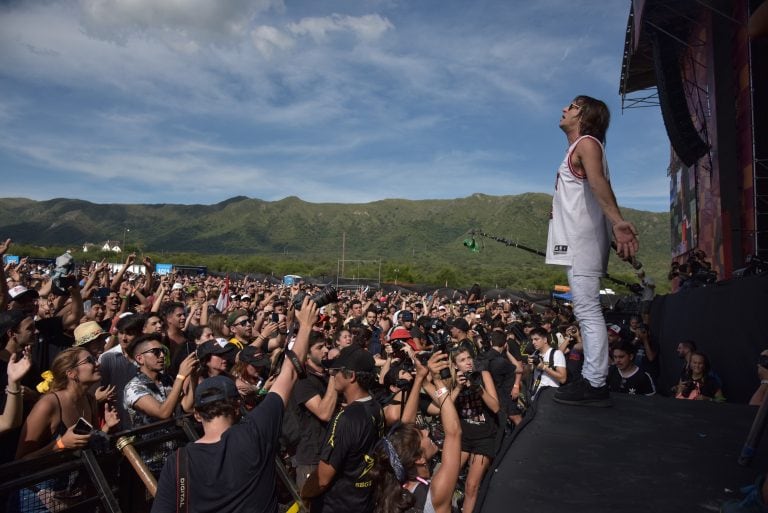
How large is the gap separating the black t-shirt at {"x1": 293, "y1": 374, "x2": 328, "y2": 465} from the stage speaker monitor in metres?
15.3

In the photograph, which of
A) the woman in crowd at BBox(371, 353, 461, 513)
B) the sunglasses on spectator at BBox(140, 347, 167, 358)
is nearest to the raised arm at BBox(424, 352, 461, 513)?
the woman in crowd at BBox(371, 353, 461, 513)

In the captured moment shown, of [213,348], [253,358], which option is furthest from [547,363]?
[213,348]

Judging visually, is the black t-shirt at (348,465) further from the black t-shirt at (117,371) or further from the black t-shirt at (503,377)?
the black t-shirt at (503,377)

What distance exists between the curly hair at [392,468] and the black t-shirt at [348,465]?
0.19 feet

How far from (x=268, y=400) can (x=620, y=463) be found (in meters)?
1.77

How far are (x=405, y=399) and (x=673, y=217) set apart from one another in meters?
22.6

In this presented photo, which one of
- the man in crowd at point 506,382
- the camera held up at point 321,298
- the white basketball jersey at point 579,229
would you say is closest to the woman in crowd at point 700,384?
the man in crowd at point 506,382

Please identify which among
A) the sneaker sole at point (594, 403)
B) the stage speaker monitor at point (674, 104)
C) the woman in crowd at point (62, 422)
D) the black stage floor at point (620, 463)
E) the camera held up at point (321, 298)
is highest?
the stage speaker monitor at point (674, 104)

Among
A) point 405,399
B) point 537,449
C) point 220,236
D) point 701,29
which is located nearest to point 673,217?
point 701,29

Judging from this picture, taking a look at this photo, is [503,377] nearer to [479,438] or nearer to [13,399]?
[479,438]

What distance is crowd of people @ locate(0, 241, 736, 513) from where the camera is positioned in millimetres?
2949

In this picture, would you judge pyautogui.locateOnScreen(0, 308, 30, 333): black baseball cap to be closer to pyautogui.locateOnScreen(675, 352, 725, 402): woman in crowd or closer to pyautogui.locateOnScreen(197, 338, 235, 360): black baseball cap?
pyautogui.locateOnScreen(197, 338, 235, 360): black baseball cap

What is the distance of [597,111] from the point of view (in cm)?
368

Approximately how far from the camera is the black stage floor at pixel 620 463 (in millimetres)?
1942
